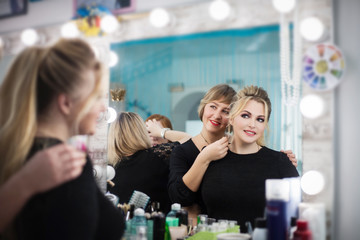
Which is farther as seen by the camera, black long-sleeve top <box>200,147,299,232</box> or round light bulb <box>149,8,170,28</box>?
round light bulb <box>149,8,170,28</box>

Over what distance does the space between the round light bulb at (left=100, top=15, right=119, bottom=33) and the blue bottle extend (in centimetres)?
100

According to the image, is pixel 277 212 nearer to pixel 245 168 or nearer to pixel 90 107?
pixel 245 168

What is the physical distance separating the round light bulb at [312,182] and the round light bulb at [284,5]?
601 mm

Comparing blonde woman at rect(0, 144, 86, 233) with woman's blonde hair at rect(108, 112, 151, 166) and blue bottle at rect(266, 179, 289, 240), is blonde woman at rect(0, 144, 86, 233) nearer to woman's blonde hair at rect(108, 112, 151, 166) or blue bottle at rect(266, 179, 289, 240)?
blue bottle at rect(266, 179, 289, 240)

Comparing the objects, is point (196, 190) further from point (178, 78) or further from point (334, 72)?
point (334, 72)

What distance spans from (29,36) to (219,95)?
3.16 feet

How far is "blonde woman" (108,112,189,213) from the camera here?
1.46 metres

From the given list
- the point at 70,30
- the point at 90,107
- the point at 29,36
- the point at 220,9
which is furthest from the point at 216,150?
the point at 29,36

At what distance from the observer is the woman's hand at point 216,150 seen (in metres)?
1.32

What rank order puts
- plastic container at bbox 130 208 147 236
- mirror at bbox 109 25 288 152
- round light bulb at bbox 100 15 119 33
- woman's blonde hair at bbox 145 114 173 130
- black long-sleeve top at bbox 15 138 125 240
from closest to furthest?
black long-sleeve top at bbox 15 138 125 240, plastic container at bbox 130 208 147 236, mirror at bbox 109 25 288 152, woman's blonde hair at bbox 145 114 173 130, round light bulb at bbox 100 15 119 33

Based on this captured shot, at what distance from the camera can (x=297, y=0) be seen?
125 centimetres

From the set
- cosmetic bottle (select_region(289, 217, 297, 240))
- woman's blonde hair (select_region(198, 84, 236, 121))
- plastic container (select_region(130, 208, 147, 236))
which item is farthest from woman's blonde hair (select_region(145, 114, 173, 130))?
cosmetic bottle (select_region(289, 217, 297, 240))

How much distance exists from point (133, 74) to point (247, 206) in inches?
29.7

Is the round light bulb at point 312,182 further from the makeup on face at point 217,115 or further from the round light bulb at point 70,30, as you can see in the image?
the round light bulb at point 70,30
